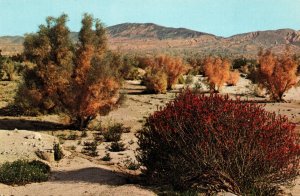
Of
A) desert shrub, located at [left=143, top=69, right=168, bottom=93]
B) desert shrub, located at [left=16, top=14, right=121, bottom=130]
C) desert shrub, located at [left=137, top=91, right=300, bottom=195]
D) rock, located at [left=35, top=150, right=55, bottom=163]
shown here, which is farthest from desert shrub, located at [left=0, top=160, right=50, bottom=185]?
desert shrub, located at [left=143, top=69, right=168, bottom=93]

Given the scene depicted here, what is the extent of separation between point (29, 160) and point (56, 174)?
5.38 feet

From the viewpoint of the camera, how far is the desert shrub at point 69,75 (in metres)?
23.9

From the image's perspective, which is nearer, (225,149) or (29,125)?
(225,149)

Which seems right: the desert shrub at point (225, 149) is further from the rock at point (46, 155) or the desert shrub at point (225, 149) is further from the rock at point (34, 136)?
the rock at point (34, 136)

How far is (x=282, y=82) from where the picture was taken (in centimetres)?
3719

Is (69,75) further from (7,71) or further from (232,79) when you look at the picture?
(232,79)

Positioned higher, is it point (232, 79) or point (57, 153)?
point (232, 79)

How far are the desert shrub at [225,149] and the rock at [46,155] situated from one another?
5291 millimetres

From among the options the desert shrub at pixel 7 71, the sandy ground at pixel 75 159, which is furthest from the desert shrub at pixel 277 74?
the desert shrub at pixel 7 71

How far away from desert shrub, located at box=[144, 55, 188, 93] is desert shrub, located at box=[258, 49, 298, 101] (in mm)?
8541

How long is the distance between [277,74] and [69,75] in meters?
19.7

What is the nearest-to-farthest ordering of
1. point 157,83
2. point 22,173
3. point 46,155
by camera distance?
point 22,173 < point 46,155 < point 157,83

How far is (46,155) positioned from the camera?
16266 mm

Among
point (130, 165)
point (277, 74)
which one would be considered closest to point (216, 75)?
point (277, 74)
